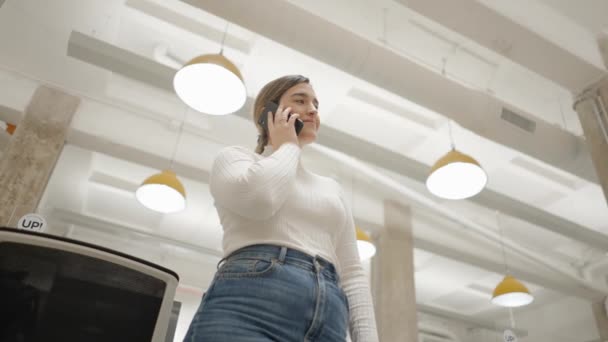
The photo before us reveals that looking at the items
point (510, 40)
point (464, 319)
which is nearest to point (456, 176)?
point (510, 40)

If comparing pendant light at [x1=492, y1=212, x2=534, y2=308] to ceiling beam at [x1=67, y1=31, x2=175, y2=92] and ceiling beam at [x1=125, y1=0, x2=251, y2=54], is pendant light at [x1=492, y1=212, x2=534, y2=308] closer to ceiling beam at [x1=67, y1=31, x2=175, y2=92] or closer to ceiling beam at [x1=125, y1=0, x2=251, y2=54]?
ceiling beam at [x1=125, y1=0, x2=251, y2=54]

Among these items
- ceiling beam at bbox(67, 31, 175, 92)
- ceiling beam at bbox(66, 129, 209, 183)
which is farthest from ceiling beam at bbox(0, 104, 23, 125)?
ceiling beam at bbox(67, 31, 175, 92)

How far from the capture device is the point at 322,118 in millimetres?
5781

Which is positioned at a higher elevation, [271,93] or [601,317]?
[601,317]

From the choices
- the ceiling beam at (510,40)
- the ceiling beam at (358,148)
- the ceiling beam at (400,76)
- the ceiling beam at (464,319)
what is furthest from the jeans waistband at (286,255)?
the ceiling beam at (464,319)

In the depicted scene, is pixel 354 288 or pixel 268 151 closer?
pixel 354 288

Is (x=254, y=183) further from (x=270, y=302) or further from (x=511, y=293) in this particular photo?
(x=511, y=293)

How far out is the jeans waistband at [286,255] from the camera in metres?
0.94

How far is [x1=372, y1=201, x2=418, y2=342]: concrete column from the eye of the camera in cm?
572

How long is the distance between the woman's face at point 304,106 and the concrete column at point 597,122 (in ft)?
11.9

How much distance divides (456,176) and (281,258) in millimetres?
3581

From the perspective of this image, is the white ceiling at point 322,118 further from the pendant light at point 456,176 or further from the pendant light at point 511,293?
the pendant light at point 511,293

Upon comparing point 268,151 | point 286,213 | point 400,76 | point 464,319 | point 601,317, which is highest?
point 464,319

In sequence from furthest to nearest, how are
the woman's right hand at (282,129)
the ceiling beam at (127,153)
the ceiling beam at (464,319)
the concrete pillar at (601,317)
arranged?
the ceiling beam at (464,319), the concrete pillar at (601,317), the ceiling beam at (127,153), the woman's right hand at (282,129)
